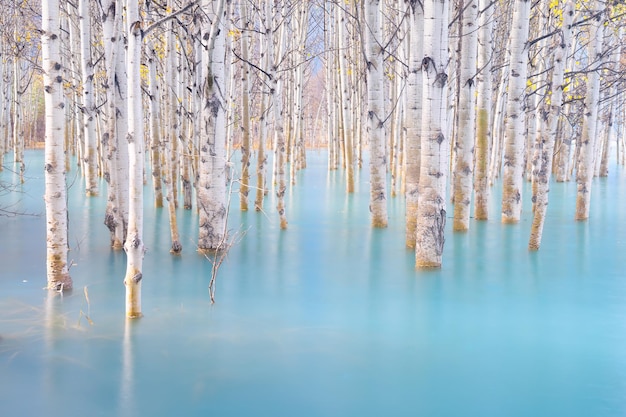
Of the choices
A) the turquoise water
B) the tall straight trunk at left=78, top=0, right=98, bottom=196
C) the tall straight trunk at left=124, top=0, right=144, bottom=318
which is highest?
the tall straight trunk at left=78, top=0, right=98, bottom=196

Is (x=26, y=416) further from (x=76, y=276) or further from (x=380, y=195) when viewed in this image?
(x=380, y=195)

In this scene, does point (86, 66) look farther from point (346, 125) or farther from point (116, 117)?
point (346, 125)

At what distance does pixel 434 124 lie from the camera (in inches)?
339

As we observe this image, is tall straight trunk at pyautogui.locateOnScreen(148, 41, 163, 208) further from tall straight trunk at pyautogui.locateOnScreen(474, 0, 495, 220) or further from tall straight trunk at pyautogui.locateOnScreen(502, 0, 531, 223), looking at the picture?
tall straight trunk at pyautogui.locateOnScreen(502, 0, 531, 223)

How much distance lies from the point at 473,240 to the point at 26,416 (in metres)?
7.97

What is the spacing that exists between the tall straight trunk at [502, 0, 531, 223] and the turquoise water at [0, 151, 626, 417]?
1.56 m

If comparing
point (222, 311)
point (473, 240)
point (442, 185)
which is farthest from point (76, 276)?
point (473, 240)

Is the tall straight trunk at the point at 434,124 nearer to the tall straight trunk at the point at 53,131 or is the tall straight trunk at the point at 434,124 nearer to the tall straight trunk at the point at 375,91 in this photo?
the tall straight trunk at the point at 375,91

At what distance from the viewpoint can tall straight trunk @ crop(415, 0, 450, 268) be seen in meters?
8.43

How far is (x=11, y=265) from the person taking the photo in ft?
30.4

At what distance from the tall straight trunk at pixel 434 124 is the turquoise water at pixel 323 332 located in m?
0.73

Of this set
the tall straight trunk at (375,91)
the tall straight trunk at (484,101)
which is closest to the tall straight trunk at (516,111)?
the tall straight trunk at (484,101)

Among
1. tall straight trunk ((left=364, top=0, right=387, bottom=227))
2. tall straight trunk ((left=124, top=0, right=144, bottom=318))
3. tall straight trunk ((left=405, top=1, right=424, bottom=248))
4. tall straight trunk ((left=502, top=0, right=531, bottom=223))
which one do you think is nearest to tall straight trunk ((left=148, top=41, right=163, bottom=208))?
tall straight trunk ((left=364, top=0, right=387, bottom=227))

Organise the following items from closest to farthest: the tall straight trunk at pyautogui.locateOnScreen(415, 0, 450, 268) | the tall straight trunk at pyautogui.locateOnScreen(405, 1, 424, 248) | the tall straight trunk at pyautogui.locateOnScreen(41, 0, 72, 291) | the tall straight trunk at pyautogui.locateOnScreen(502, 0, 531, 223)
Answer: the tall straight trunk at pyautogui.locateOnScreen(41, 0, 72, 291) → the tall straight trunk at pyautogui.locateOnScreen(415, 0, 450, 268) → the tall straight trunk at pyautogui.locateOnScreen(405, 1, 424, 248) → the tall straight trunk at pyautogui.locateOnScreen(502, 0, 531, 223)
